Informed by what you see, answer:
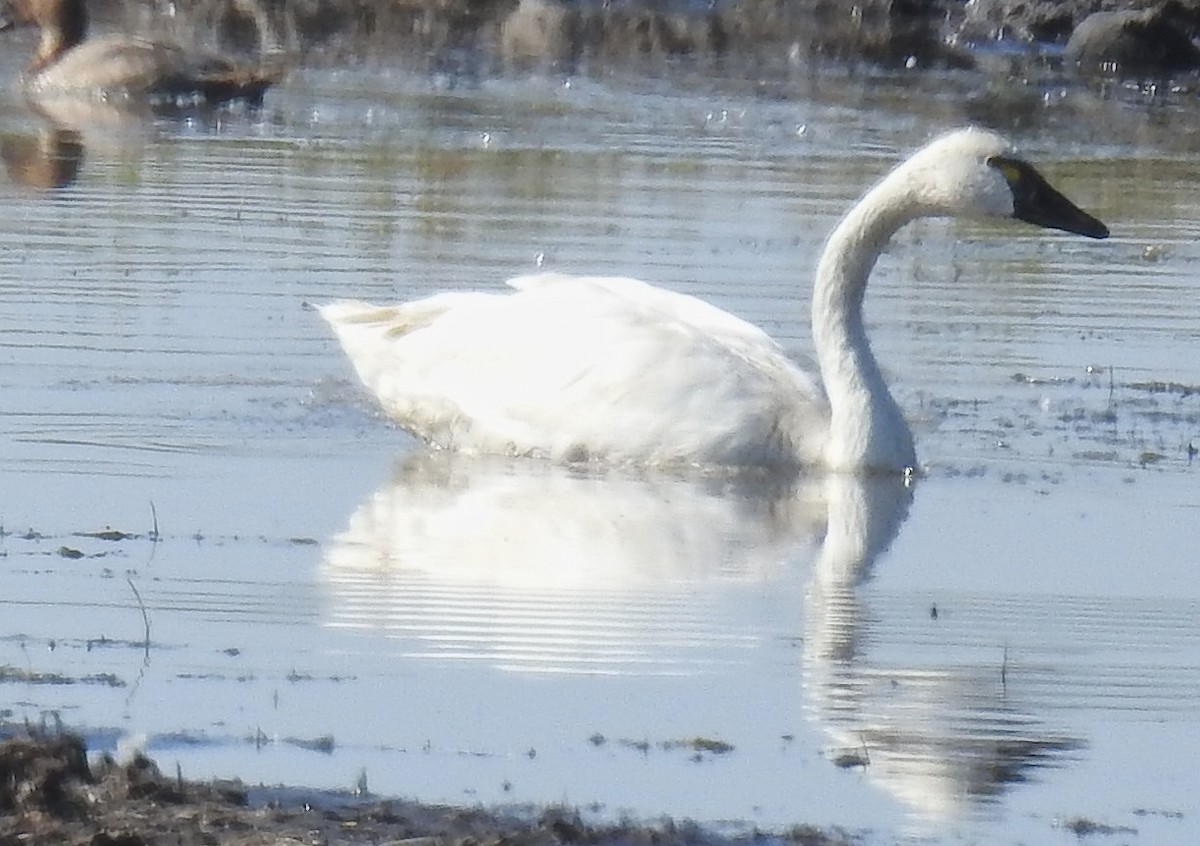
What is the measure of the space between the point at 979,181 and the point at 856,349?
2.58 ft

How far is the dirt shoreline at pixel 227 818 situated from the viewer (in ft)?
18.5

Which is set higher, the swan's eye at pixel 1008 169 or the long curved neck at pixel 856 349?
the swan's eye at pixel 1008 169

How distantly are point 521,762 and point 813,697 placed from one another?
3.13 feet

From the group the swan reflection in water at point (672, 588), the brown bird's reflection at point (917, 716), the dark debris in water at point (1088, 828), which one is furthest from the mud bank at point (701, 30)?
the dark debris in water at point (1088, 828)

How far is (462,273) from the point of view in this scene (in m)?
14.1

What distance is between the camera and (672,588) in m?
8.38

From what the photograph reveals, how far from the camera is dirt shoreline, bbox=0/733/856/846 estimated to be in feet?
18.5

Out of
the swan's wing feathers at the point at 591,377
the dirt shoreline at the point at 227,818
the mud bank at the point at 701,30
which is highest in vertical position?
the mud bank at the point at 701,30

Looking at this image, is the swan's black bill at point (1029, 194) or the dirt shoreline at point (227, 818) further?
the swan's black bill at point (1029, 194)

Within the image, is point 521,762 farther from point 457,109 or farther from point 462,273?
point 457,109

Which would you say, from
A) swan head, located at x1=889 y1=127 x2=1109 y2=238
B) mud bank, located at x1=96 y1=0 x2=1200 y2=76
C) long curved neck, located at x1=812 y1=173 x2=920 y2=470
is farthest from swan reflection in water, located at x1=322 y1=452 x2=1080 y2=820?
mud bank, located at x1=96 y1=0 x2=1200 y2=76

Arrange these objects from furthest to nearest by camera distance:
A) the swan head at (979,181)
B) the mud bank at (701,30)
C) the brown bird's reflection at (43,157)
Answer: the mud bank at (701,30)
the brown bird's reflection at (43,157)
the swan head at (979,181)

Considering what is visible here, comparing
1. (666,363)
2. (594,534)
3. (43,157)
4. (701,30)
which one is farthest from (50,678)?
(701,30)

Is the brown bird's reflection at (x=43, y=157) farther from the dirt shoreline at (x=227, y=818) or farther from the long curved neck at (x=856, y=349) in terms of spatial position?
the dirt shoreline at (x=227, y=818)
